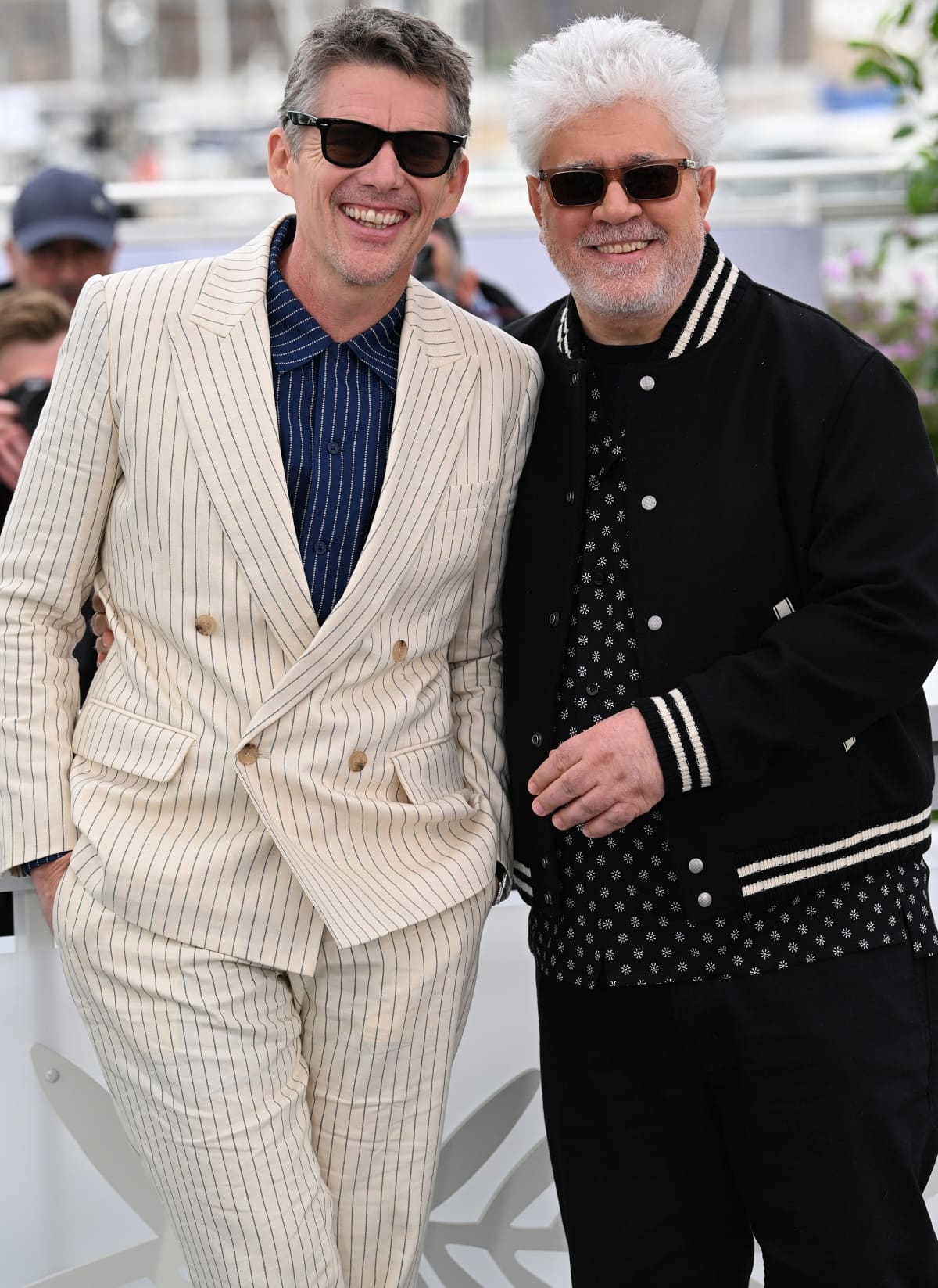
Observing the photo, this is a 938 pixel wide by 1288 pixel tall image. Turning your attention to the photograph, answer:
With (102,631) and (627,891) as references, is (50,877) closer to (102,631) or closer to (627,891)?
(102,631)

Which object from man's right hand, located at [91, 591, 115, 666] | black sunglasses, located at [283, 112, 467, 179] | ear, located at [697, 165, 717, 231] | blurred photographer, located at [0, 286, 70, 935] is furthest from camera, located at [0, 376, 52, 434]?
ear, located at [697, 165, 717, 231]

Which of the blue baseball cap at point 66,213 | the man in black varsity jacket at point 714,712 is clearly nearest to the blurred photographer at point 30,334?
the blue baseball cap at point 66,213

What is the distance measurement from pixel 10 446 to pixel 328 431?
1.09m

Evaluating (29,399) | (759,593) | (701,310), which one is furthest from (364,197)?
(29,399)

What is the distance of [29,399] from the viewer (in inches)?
112

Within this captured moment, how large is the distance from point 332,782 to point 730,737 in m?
0.47

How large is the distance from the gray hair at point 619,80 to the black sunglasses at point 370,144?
0.16 m

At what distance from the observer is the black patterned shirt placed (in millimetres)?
1921

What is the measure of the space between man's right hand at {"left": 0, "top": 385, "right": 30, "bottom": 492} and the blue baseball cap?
1.67 meters

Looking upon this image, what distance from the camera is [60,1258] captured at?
7.31ft

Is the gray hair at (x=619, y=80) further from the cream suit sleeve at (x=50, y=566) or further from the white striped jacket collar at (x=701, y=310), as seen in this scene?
the cream suit sleeve at (x=50, y=566)

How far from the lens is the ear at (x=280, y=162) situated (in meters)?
1.99

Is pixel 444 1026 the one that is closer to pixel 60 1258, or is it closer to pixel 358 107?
pixel 60 1258

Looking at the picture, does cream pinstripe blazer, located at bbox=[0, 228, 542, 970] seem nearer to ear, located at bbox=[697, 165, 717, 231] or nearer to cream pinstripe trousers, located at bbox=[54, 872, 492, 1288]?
cream pinstripe trousers, located at bbox=[54, 872, 492, 1288]
